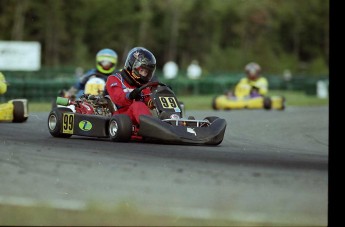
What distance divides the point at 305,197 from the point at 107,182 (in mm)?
1290

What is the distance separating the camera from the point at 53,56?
3806cm

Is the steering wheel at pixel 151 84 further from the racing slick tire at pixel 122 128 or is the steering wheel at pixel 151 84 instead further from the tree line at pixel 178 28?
the tree line at pixel 178 28

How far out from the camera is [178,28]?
28875 millimetres

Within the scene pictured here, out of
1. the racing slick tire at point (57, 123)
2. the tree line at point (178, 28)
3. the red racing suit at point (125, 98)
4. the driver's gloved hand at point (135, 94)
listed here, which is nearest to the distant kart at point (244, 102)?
the tree line at point (178, 28)

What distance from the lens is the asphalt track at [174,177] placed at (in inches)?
201

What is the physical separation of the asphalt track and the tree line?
1499cm

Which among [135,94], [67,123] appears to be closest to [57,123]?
[67,123]

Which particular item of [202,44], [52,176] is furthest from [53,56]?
[52,176]

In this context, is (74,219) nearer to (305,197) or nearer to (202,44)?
(305,197)

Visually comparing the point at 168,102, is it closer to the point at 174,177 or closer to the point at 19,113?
the point at 174,177

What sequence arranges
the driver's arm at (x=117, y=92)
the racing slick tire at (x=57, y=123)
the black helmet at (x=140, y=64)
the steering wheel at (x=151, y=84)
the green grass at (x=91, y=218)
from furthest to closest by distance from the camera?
the racing slick tire at (x=57, y=123) → the driver's arm at (x=117, y=92) → the black helmet at (x=140, y=64) → the steering wheel at (x=151, y=84) → the green grass at (x=91, y=218)

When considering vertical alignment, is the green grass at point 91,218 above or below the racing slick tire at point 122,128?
below

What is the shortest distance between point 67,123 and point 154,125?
1.17 metres

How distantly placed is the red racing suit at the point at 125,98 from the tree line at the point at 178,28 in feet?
45.6
